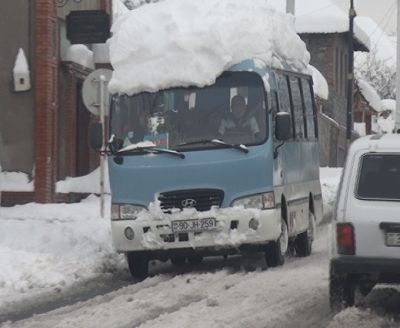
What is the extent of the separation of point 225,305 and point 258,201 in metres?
2.75

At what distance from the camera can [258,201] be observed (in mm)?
12195

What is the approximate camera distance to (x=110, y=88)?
12805mm

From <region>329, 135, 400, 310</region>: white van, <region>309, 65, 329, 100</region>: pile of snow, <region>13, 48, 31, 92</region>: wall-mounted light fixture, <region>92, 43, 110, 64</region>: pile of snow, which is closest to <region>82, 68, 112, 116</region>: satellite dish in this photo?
<region>13, 48, 31, 92</region>: wall-mounted light fixture

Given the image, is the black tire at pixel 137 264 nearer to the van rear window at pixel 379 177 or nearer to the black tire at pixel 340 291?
the black tire at pixel 340 291

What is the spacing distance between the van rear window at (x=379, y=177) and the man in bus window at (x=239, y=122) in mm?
3716

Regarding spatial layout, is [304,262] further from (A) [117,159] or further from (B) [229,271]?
(A) [117,159]

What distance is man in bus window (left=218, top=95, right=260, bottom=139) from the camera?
486 inches

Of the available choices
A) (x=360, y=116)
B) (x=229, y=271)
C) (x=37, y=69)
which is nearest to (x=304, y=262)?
(x=229, y=271)

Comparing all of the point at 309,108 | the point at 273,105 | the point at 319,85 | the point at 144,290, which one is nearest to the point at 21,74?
the point at 309,108

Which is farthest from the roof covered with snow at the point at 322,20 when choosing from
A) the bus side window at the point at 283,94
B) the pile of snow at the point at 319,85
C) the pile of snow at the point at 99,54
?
the bus side window at the point at 283,94

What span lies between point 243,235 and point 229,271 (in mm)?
735

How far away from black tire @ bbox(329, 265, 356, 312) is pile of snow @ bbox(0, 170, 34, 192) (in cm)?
1170

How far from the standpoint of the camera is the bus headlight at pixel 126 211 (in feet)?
40.3

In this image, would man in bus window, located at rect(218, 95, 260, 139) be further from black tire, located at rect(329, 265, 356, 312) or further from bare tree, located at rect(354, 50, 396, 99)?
bare tree, located at rect(354, 50, 396, 99)
